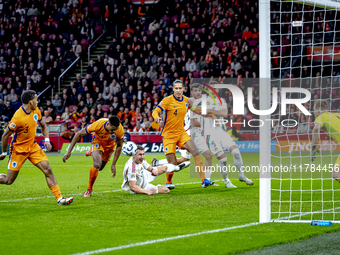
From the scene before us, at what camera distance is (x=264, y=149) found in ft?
19.6

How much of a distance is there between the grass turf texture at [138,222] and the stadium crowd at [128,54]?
11.8 m

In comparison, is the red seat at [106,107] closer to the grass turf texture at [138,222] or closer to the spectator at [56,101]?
the spectator at [56,101]

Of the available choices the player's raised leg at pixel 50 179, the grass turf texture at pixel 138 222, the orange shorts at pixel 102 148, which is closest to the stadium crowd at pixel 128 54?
the orange shorts at pixel 102 148

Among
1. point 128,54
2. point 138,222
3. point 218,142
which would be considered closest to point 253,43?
point 128,54

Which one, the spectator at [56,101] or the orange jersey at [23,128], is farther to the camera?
the spectator at [56,101]

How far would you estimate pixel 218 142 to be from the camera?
33.6 feet

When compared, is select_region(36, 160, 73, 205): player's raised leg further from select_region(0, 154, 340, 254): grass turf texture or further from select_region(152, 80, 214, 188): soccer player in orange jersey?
select_region(152, 80, 214, 188): soccer player in orange jersey

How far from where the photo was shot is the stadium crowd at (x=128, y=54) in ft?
71.1

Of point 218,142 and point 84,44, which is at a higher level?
point 84,44

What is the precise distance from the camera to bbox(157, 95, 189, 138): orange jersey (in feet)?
31.5

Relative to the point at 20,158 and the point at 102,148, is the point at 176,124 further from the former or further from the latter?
the point at 20,158

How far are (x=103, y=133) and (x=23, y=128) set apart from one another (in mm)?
1660

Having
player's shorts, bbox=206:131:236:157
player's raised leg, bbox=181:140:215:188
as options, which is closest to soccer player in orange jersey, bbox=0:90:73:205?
player's raised leg, bbox=181:140:215:188

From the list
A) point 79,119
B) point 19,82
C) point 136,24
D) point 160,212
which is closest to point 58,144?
point 79,119
